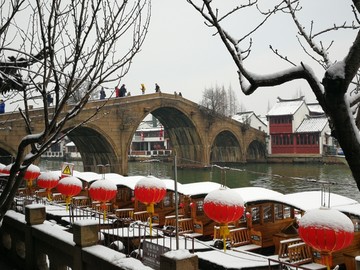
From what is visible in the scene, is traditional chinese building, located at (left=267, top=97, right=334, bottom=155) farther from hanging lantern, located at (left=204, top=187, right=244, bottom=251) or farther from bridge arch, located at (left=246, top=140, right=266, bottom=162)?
hanging lantern, located at (left=204, top=187, right=244, bottom=251)

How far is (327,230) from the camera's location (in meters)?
6.45

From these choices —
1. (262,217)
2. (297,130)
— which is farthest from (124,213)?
(297,130)

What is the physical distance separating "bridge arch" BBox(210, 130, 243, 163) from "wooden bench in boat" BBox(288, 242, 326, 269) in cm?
4032

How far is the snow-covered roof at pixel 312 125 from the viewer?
4544 centimetres

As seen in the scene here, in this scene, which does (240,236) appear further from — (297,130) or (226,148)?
(226,148)

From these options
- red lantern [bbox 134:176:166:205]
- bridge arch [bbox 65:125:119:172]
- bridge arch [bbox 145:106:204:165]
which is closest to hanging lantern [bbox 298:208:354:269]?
red lantern [bbox 134:176:166:205]

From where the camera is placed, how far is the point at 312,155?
149 ft

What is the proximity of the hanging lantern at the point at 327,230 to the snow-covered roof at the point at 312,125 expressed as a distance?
132ft

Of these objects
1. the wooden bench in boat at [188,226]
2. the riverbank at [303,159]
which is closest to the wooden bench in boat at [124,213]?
the wooden bench in boat at [188,226]

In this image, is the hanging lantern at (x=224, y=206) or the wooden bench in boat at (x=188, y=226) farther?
the wooden bench in boat at (x=188, y=226)

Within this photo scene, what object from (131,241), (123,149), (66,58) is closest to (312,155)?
(123,149)

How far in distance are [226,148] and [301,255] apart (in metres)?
44.2

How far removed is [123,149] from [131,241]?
23938mm

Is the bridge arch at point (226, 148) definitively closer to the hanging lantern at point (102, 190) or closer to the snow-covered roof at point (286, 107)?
the snow-covered roof at point (286, 107)
